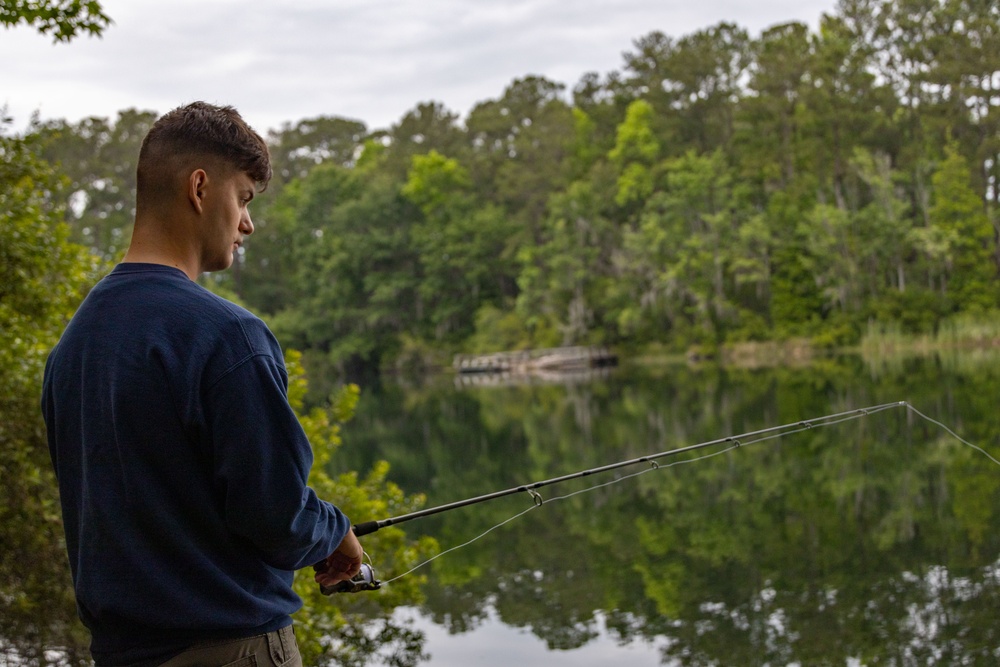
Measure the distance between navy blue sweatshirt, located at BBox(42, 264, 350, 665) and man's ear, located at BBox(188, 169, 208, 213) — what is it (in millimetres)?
141

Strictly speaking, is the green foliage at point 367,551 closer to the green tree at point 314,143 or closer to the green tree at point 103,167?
the green tree at point 103,167

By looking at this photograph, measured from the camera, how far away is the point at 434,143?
55.3 metres

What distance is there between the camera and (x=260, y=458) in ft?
5.20

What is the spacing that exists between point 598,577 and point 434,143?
48.1m

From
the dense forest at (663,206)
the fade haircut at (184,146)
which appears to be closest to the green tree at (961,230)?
the dense forest at (663,206)

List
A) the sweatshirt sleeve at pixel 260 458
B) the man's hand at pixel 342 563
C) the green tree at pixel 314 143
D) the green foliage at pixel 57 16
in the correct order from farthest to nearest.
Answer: the green tree at pixel 314 143, the green foliage at pixel 57 16, the man's hand at pixel 342 563, the sweatshirt sleeve at pixel 260 458

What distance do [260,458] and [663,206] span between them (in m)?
40.2

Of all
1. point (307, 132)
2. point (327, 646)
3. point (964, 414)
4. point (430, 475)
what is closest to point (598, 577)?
point (327, 646)

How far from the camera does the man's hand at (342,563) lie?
1906 mm

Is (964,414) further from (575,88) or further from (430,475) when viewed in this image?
(575,88)

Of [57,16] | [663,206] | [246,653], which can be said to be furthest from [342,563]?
[663,206]

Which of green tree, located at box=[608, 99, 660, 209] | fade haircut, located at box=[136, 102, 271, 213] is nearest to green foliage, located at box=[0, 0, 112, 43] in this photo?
fade haircut, located at box=[136, 102, 271, 213]

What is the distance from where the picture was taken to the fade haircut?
1742mm

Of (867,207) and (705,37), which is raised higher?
(705,37)
